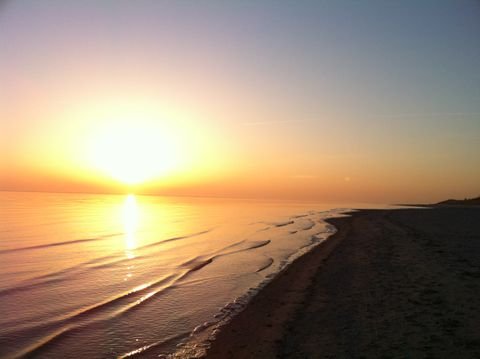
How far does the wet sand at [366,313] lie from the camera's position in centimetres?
821

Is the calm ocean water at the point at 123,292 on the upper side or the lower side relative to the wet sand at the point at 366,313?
lower

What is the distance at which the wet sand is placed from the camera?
8211mm

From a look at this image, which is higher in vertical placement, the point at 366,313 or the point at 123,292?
the point at 366,313

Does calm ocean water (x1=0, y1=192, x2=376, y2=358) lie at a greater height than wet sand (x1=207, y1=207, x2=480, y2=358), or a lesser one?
lesser

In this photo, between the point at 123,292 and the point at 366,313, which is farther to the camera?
the point at 123,292

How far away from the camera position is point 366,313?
34.7ft

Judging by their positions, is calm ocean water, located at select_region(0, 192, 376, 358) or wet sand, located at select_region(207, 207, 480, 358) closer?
wet sand, located at select_region(207, 207, 480, 358)

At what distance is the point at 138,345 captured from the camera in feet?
31.9

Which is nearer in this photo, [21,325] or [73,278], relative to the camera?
[21,325]

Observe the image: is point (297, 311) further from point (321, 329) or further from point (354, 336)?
point (354, 336)

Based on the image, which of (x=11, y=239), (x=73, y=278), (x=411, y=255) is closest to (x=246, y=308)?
(x=73, y=278)

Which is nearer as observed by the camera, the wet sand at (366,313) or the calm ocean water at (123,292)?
the wet sand at (366,313)

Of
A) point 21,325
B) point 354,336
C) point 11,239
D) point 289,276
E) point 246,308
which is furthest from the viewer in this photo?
point 11,239

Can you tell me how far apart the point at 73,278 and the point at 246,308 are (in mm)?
10512
